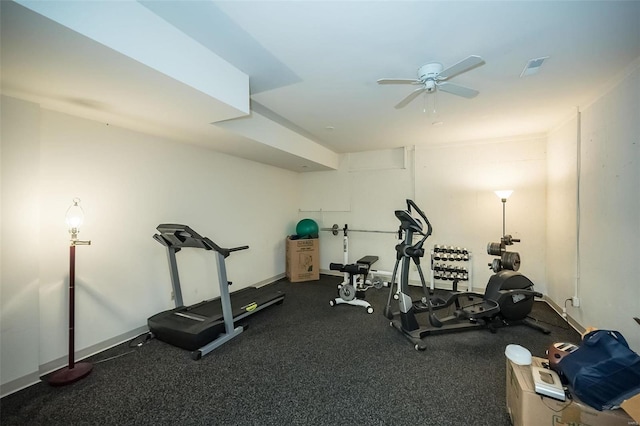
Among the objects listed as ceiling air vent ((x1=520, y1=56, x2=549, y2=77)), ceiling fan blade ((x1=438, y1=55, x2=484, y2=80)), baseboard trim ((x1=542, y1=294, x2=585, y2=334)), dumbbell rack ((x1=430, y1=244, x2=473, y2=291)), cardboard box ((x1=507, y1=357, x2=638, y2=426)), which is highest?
ceiling air vent ((x1=520, y1=56, x2=549, y2=77))

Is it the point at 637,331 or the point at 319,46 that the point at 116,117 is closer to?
the point at 319,46

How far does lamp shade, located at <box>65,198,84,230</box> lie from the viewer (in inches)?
89.5

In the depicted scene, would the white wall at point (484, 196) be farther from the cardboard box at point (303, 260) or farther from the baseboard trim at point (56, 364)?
the baseboard trim at point (56, 364)

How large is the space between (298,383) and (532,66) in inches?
132

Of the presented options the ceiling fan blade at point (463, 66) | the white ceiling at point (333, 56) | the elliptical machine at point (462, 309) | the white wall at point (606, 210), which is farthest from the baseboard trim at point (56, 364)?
the white wall at point (606, 210)

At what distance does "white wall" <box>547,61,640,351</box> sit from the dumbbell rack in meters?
1.17

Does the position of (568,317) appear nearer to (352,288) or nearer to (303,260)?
(352,288)

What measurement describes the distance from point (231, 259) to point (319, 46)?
139 inches

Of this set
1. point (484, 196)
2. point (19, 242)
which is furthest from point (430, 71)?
point (19, 242)

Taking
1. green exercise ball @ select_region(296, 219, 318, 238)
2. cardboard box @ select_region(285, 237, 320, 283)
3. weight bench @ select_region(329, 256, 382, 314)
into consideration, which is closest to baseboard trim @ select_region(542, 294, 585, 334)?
weight bench @ select_region(329, 256, 382, 314)

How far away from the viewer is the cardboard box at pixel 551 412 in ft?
4.33

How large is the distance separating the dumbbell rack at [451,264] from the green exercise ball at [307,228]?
2.40 m

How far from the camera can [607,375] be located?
1340mm

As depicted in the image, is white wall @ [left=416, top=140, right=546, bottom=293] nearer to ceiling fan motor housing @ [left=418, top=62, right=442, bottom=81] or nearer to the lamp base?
ceiling fan motor housing @ [left=418, top=62, right=442, bottom=81]
